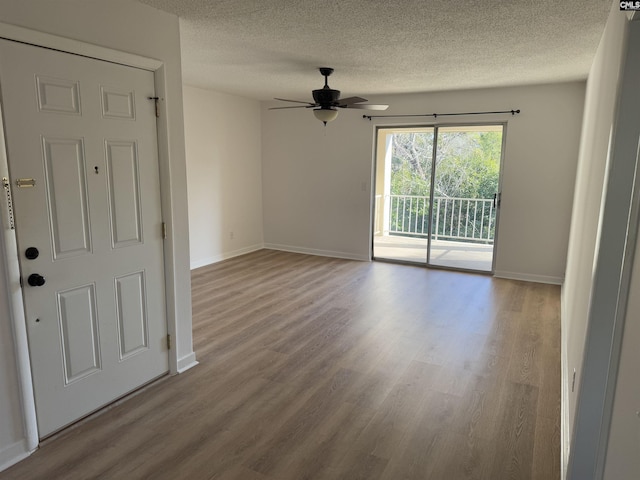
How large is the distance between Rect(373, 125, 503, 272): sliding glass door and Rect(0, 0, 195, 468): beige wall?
156 inches

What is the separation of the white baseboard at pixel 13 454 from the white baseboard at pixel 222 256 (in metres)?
3.83

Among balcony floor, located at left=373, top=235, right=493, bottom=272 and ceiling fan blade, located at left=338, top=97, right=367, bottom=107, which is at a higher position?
ceiling fan blade, located at left=338, top=97, right=367, bottom=107

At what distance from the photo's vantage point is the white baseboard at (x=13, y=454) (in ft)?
6.81

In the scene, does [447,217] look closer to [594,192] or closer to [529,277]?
[529,277]

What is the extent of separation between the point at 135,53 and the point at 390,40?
1850 mm

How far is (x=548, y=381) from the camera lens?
295 centimetres

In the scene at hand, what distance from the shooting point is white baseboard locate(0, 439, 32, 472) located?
2.08 metres

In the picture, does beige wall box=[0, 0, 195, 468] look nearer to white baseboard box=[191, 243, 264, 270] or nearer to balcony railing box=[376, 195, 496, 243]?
white baseboard box=[191, 243, 264, 270]

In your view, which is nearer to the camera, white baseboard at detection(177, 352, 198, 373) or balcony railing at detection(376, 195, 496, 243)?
white baseboard at detection(177, 352, 198, 373)

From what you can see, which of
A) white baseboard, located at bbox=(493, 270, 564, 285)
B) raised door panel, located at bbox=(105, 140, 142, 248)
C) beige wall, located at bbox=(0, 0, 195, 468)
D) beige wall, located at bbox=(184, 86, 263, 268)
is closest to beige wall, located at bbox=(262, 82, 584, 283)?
white baseboard, located at bbox=(493, 270, 564, 285)

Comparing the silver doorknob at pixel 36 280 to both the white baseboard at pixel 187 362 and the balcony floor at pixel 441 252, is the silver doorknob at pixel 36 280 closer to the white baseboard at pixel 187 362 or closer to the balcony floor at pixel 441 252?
the white baseboard at pixel 187 362

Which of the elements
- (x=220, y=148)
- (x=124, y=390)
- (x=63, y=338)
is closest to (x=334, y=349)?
(x=124, y=390)

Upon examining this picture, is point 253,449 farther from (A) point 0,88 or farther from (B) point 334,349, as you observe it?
(A) point 0,88

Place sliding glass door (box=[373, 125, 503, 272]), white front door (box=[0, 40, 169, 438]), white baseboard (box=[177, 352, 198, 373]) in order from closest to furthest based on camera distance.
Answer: white front door (box=[0, 40, 169, 438])
white baseboard (box=[177, 352, 198, 373])
sliding glass door (box=[373, 125, 503, 272])
